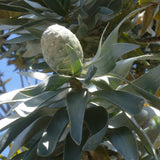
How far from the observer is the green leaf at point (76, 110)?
590 mm

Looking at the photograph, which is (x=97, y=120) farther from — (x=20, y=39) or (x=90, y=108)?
(x=20, y=39)

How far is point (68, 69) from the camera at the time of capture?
743 millimetres

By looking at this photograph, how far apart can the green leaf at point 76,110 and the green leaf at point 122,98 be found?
0.04 meters

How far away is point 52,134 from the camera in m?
0.67

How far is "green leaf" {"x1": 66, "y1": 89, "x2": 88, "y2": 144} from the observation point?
0.59 m

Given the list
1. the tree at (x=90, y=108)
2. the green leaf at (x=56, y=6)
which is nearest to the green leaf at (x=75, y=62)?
the tree at (x=90, y=108)

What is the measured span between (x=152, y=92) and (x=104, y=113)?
0.12 meters

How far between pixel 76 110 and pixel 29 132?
0.20m

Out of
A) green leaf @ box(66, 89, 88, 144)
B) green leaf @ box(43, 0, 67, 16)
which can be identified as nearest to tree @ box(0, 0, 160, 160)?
green leaf @ box(66, 89, 88, 144)

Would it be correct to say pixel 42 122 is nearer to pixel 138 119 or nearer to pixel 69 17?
pixel 138 119

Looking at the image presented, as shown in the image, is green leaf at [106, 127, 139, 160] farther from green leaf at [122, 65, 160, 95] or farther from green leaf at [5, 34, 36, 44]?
green leaf at [5, 34, 36, 44]

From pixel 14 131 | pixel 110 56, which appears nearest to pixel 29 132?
pixel 14 131

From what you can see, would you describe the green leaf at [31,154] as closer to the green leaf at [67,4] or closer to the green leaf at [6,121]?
the green leaf at [6,121]

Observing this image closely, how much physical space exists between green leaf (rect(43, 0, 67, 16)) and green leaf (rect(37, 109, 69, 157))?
46 cm
